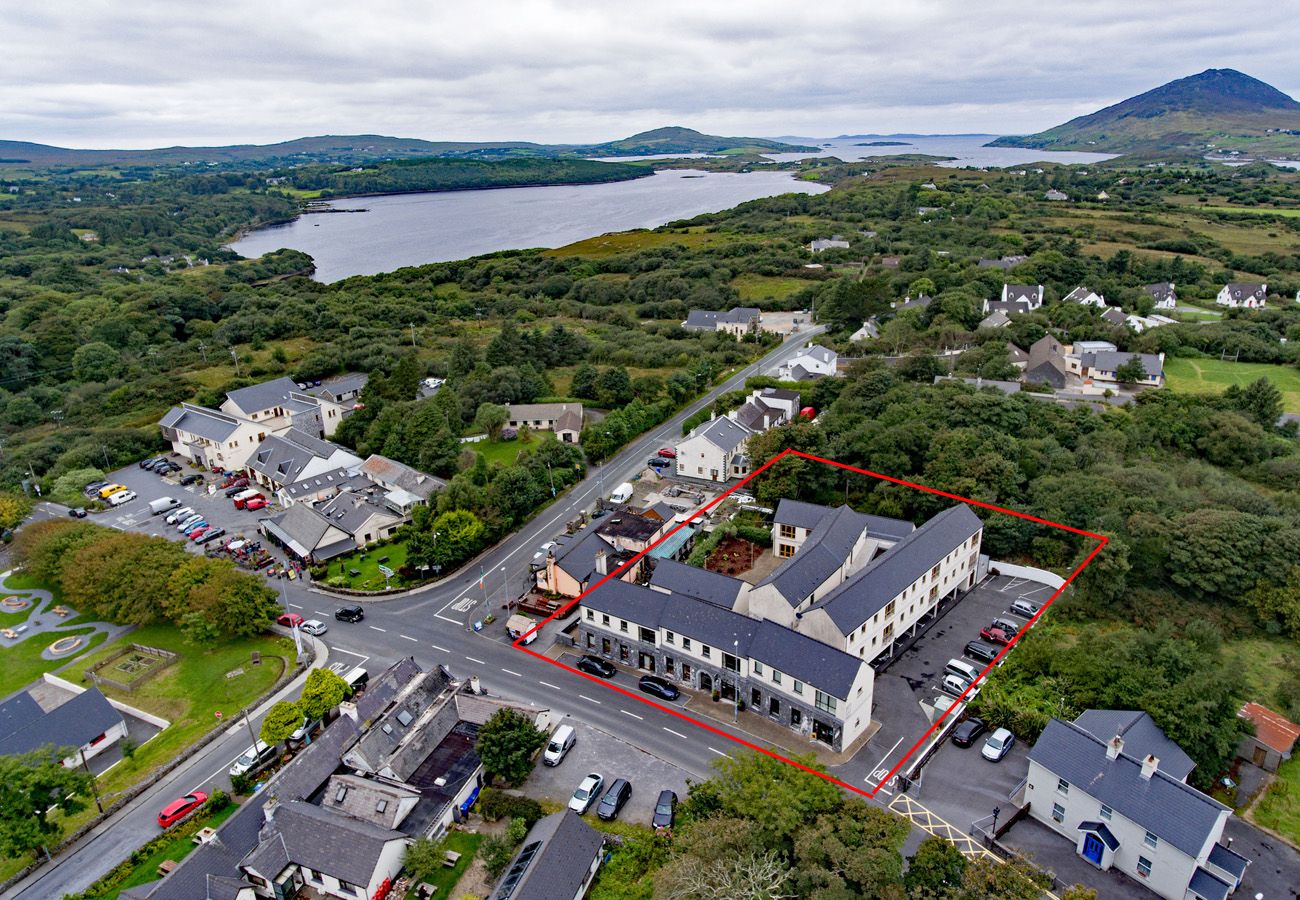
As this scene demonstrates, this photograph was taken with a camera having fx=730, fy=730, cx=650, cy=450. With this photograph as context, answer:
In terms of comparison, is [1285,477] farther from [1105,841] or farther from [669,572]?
[669,572]

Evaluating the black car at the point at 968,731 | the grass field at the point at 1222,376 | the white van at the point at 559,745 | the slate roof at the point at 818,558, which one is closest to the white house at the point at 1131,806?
the black car at the point at 968,731

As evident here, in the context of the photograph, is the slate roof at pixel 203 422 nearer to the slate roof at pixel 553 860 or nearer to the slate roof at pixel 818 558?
the slate roof at pixel 818 558

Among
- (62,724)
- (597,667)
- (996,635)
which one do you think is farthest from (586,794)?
(62,724)

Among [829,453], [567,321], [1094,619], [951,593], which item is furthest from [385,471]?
[567,321]

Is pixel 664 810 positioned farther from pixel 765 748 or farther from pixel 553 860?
pixel 765 748

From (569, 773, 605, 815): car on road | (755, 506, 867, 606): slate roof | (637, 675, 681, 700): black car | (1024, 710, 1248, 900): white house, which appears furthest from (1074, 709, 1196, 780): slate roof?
(569, 773, 605, 815): car on road

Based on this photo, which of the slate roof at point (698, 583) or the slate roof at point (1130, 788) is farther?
the slate roof at point (698, 583)
